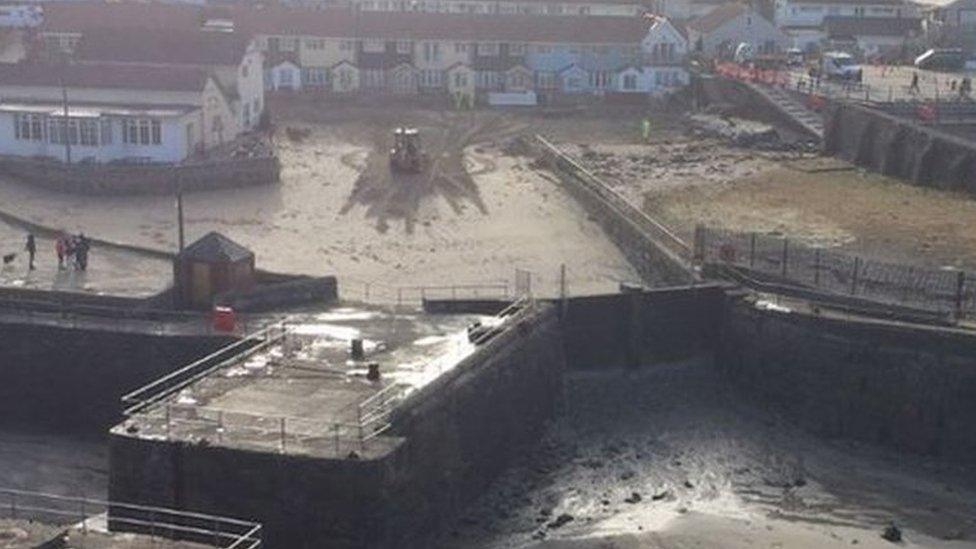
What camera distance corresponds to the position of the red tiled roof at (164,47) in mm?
56031

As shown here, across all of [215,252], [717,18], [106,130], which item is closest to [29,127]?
[106,130]

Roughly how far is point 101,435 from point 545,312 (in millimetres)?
8836

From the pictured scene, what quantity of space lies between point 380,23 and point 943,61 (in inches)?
971

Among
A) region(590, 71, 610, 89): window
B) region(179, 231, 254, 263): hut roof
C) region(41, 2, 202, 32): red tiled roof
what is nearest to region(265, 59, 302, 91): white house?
region(41, 2, 202, 32): red tiled roof

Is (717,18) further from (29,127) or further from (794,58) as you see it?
(29,127)

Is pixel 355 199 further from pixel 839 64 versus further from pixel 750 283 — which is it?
pixel 839 64

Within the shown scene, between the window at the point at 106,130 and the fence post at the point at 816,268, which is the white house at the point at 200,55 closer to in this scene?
the window at the point at 106,130

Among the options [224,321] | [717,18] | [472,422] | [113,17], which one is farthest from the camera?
[717,18]

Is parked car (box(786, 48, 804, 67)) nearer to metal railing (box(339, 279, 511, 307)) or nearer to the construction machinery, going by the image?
the construction machinery

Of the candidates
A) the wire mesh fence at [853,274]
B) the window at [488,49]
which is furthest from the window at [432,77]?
the wire mesh fence at [853,274]

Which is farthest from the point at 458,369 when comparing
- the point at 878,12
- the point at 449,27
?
the point at 878,12

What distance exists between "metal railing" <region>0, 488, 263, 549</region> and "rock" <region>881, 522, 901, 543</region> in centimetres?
998

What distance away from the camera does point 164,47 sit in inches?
2228

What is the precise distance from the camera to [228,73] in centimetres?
5578
